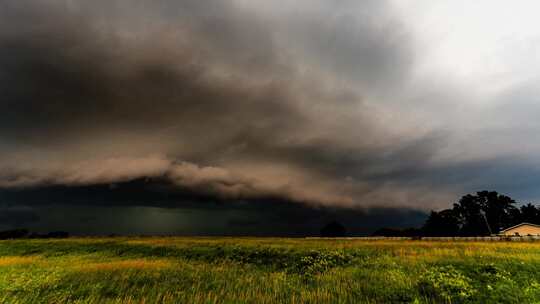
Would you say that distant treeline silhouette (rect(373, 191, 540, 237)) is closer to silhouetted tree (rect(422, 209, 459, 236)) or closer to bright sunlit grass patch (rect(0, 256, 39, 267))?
silhouetted tree (rect(422, 209, 459, 236))

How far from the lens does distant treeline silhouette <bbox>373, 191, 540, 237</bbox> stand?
99.2m

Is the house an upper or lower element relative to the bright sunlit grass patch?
upper

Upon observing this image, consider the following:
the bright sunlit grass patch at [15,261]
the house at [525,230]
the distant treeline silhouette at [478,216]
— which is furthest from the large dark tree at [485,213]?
the bright sunlit grass patch at [15,261]

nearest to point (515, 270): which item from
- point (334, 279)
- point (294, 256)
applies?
point (334, 279)

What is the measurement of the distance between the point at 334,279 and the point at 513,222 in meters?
123

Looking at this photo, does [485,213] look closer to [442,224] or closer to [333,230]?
[442,224]

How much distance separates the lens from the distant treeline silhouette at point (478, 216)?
3905 inches

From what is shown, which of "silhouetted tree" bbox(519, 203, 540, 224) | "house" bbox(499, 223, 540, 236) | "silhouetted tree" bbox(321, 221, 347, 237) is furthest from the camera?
"silhouetted tree" bbox(321, 221, 347, 237)

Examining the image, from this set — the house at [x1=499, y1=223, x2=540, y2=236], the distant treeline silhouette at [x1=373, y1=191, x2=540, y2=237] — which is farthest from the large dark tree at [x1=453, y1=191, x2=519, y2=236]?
the house at [x1=499, y1=223, x2=540, y2=236]

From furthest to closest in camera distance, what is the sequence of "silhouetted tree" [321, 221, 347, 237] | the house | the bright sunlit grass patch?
"silhouetted tree" [321, 221, 347, 237], the house, the bright sunlit grass patch

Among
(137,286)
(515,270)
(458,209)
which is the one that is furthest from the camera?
(458,209)

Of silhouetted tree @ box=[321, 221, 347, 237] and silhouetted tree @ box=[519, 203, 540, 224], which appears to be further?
silhouetted tree @ box=[321, 221, 347, 237]

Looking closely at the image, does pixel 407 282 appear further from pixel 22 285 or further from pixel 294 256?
pixel 22 285

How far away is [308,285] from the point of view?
522 inches
